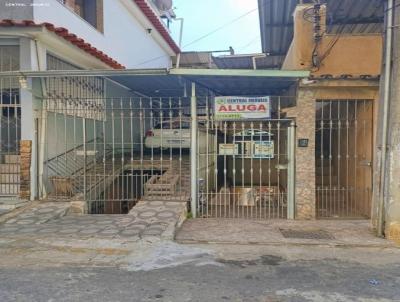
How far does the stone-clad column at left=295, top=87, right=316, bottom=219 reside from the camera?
8.45 metres

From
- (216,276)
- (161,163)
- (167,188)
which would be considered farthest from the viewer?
(161,163)

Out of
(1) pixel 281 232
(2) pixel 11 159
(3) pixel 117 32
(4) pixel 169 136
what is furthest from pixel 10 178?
(3) pixel 117 32

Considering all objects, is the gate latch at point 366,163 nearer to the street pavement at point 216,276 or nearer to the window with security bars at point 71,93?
the street pavement at point 216,276

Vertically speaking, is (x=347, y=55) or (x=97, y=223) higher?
(x=347, y=55)

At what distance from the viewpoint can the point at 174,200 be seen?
9.08 meters

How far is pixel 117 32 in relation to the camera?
1428 centimetres

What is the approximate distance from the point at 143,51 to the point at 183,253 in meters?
12.8

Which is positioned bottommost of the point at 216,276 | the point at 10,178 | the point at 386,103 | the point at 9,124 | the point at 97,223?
the point at 216,276

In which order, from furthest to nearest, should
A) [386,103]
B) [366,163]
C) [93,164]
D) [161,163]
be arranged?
[93,164], [161,163], [366,163], [386,103]

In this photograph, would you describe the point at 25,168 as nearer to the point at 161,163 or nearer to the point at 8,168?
the point at 8,168

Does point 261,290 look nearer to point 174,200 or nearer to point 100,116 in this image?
point 174,200

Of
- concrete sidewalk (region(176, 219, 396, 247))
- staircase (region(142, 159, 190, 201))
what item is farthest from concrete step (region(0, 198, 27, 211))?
concrete sidewalk (region(176, 219, 396, 247))

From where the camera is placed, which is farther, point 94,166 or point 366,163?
point 94,166

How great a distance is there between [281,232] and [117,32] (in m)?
9.63
